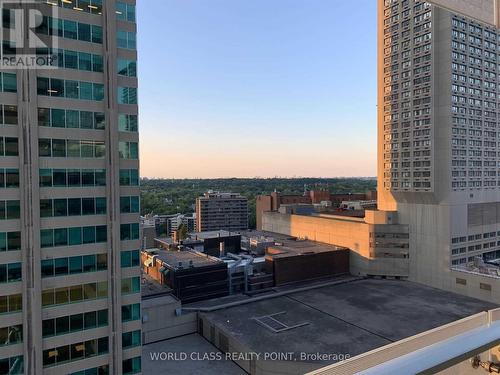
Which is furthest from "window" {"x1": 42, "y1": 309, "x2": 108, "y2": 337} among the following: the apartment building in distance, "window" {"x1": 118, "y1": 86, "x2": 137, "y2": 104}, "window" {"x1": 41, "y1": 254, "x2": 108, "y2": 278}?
the apartment building in distance

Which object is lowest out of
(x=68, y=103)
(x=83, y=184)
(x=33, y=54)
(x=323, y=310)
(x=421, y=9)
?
(x=323, y=310)

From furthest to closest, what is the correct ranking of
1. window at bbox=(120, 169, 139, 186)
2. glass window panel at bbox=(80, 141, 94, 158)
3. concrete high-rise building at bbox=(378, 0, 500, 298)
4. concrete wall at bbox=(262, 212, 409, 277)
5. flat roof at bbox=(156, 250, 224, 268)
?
1. concrete wall at bbox=(262, 212, 409, 277)
2. concrete high-rise building at bbox=(378, 0, 500, 298)
3. flat roof at bbox=(156, 250, 224, 268)
4. window at bbox=(120, 169, 139, 186)
5. glass window panel at bbox=(80, 141, 94, 158)

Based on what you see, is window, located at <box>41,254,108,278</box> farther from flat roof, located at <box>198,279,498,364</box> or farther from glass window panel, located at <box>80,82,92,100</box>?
flat roof, located at <box>198,279,498,364</box>

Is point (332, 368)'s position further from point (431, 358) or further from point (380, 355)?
point (431, 358)

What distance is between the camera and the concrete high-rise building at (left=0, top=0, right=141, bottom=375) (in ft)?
68.6

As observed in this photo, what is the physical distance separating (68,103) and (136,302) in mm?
13998

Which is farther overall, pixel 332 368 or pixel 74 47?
pixel 74 47

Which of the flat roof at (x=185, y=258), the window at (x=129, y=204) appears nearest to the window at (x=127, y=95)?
the window at (x=129, y=204)

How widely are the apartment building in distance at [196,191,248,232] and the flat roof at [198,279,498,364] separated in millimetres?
89871

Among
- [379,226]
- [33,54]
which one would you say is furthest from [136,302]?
[379,226]

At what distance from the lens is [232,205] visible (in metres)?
154

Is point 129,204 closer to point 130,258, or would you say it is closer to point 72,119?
point 130,258

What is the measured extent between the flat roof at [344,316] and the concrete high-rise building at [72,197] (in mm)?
21342

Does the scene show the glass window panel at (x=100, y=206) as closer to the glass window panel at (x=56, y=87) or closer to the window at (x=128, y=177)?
the window at (x=128, y=177)
